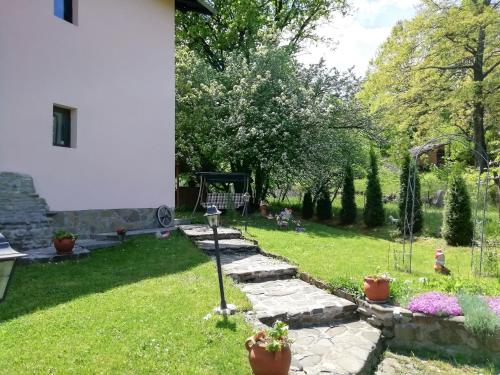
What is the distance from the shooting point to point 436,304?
5.08 meters

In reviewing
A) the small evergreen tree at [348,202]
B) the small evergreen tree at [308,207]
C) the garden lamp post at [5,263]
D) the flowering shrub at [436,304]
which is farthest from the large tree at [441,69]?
the garden lamp post at [5,263]

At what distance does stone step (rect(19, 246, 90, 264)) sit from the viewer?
6.91 m

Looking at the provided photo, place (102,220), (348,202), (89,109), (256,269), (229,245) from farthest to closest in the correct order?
(348,202), (102,220), (89,109), (229,245), (256,269)

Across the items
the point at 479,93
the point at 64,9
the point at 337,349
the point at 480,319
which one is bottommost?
the point at 337,349

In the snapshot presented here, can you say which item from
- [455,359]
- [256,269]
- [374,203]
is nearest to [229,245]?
[256,269]

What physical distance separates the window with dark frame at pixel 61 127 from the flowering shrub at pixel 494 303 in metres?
8.00

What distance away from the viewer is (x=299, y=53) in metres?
20.6

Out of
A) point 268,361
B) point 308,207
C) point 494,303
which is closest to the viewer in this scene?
Result: point 268,361

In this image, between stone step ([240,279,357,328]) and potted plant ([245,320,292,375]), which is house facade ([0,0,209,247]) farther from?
potted plant ([245,320,292,375])

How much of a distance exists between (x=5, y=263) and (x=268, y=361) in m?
2.27

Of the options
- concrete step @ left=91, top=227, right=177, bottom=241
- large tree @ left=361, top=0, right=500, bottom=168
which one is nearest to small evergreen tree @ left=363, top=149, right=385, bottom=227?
large tree @ left=361, top=0, right=500, bottom=168

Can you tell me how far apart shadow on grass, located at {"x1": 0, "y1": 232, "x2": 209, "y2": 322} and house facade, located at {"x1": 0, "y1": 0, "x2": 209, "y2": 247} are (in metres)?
1.45

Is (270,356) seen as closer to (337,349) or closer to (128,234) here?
(337,349)

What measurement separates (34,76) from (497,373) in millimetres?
8628
